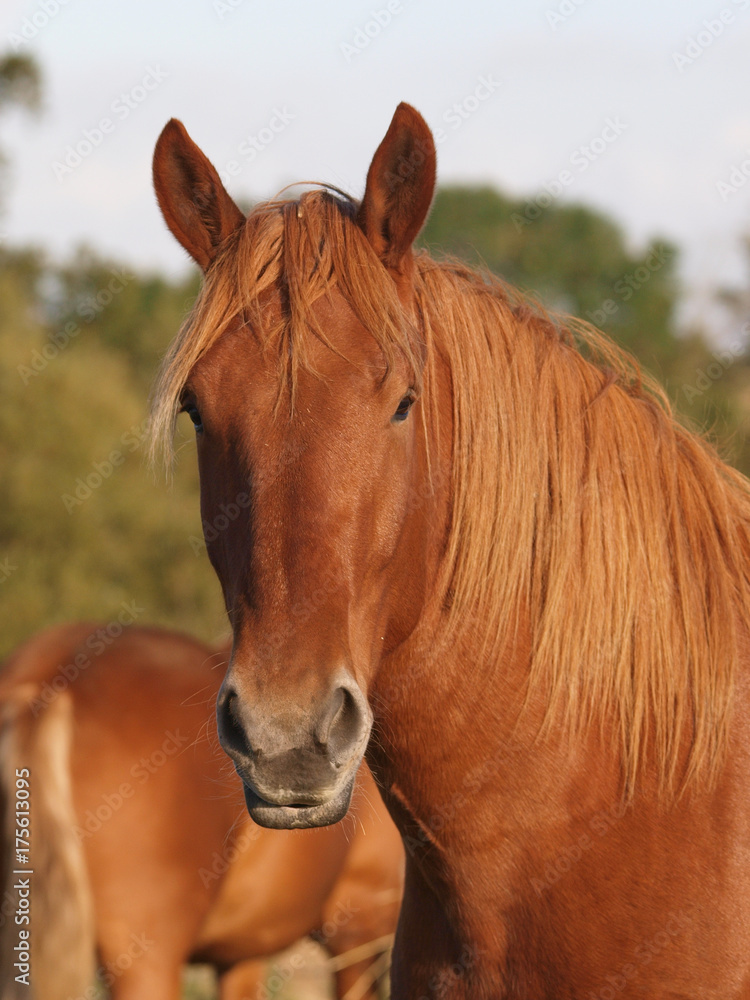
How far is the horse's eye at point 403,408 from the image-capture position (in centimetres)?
216

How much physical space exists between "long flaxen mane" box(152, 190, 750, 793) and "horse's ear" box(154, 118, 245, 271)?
98 mm

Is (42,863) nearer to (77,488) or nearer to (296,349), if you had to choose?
(296,349)

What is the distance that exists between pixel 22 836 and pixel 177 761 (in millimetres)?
735

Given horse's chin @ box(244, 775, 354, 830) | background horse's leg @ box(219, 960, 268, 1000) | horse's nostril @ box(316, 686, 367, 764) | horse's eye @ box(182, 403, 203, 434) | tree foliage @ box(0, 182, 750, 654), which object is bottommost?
tree foliage @ box(0, 182, 750, 654)

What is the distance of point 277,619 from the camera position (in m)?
1.93

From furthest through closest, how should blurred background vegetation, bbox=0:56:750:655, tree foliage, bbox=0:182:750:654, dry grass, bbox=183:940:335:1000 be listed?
tree foliage, bbox=0:182:750:654, blurred background vegetation, bbox=0:56:750:655, dry grass, bbox=183:940:335:1000

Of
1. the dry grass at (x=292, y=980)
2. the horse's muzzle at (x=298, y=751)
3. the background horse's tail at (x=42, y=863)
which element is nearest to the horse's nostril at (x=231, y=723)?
the horse's muzzle at (x=298, y=751)

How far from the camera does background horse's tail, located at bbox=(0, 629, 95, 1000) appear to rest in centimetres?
403

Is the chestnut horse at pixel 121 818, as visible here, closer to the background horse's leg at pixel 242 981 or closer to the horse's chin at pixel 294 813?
the background horse's leg at pixel 242 981

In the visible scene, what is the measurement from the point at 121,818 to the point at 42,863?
37 cm

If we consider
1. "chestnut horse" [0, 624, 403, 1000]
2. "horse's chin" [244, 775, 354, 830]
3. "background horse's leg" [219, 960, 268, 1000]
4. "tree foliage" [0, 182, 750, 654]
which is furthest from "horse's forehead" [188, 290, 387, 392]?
"tree foliage" [0, 182, 750, 654]

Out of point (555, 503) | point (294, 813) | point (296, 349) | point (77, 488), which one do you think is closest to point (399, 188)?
point (296, 349)

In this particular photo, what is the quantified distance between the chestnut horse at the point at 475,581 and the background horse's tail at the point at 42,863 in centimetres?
214

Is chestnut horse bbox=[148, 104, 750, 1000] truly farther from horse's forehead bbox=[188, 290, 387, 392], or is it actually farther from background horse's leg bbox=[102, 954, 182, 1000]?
background horse's leg bbox=[102, 954, 182, 1000]
